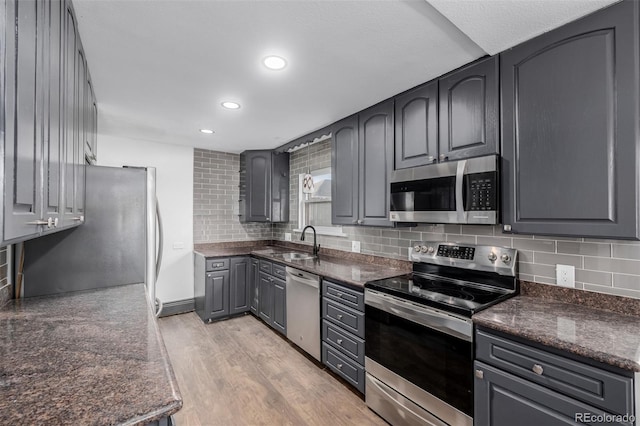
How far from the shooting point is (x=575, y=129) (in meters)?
1.42

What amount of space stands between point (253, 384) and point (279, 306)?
37.6 inches

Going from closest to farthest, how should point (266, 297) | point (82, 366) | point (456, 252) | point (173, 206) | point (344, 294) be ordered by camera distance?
point (82, 366), point (456, 252), point (344, 294), point (266, 297), point (173, 206)

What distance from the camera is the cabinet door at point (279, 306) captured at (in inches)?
127

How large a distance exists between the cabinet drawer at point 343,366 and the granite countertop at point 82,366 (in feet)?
5.08

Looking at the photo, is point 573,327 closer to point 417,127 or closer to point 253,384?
point 417,127

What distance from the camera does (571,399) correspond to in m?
1.20

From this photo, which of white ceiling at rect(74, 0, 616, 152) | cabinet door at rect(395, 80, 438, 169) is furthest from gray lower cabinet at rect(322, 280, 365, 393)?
white ceiling at rect(74, 0, 616, 152)

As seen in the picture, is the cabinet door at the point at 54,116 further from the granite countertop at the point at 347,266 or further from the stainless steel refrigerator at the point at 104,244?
the granite countertop at the point at 347,266

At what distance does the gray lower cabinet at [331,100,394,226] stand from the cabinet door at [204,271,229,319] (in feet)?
5.95

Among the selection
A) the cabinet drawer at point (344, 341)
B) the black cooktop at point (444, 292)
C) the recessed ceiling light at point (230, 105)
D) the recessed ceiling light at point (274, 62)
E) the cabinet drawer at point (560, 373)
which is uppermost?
the recessed ceiling light at point (230, 105)

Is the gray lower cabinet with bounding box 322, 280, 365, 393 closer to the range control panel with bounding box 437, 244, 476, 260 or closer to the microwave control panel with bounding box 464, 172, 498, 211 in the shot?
the range control panel with bounding box 437, 244, 476, 260

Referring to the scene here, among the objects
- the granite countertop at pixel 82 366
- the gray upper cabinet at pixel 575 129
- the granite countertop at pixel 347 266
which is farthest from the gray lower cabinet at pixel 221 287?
the gray upper cabinet at pixel 575 129

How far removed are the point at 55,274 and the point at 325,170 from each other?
277cm

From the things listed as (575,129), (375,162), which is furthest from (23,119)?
Result: (375,162)
